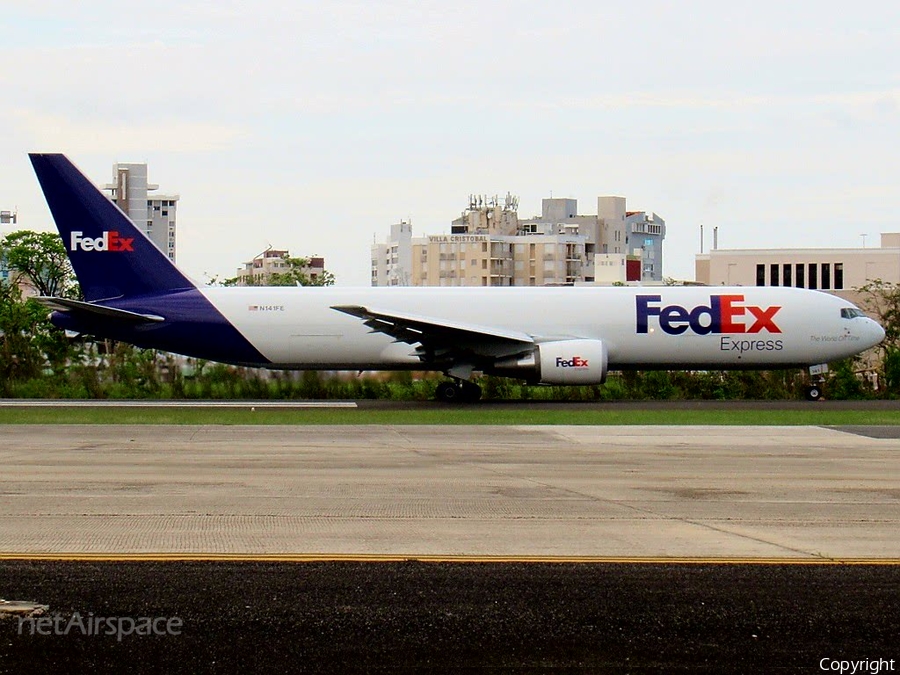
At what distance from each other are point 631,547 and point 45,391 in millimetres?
29077

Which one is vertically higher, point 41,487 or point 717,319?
point 717,319

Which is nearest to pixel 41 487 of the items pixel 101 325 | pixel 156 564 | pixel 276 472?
pixel 276 472

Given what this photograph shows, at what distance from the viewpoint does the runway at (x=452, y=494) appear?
36.8 feet

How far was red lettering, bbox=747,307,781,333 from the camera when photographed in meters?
32.6

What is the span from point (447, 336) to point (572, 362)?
10.8ft

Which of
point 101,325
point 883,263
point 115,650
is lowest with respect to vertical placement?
point 115,650

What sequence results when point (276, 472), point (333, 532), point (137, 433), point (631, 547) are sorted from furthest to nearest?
point (137, 433) < point (276, 472) < point (333, 532) < point (631, 547)

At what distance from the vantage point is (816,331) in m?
32.8

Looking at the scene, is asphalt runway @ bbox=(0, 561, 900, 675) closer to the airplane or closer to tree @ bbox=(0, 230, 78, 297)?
the airplane

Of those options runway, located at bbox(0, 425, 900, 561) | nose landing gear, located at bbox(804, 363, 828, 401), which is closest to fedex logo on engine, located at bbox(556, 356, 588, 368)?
nose landing gear, located at bbox(804, 363, 828, 401)

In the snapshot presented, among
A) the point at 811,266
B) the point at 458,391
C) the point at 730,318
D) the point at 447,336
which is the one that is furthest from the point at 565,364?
the point at 811,266

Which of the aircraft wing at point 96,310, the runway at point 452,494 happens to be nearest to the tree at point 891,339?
the runway at point 452,494

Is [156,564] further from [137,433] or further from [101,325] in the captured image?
[101,325]

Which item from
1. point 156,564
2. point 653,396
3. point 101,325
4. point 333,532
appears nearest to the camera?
point 156,564
